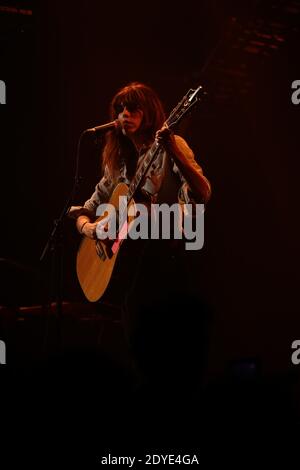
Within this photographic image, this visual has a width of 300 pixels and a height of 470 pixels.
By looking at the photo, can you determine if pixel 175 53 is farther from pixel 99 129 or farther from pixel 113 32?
pixel 99 129

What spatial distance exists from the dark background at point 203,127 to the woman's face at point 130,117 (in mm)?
700

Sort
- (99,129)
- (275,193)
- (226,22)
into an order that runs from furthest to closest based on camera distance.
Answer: (275,193) → (226,22) → (99,129)

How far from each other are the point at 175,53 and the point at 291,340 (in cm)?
194

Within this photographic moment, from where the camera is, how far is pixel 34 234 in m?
3.57

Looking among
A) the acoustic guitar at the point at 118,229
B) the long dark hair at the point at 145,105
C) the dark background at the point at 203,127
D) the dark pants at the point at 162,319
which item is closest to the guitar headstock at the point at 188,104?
the acoustic guitar at the point at 118,229

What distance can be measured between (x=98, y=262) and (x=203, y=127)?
1371mm

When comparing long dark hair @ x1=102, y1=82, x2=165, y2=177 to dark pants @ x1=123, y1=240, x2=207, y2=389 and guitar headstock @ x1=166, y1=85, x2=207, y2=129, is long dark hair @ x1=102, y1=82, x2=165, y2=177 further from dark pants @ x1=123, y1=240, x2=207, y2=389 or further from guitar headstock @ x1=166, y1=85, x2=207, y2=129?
dark pants @ x1=123, y1=240, x2=207, y2=389

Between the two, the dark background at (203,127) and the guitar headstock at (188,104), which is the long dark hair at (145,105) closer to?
the guitar headstock at (188,104)

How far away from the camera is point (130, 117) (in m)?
2.69

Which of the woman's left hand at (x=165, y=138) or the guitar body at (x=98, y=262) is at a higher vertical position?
the woman's left hand at (x=165, y=138)

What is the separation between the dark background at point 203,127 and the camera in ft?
11.5
